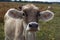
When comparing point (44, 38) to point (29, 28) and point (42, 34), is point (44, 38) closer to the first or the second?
point (42, 34)

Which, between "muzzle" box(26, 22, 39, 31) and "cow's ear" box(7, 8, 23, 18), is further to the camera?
"cow's ear" box(7, 8, 23, 18)

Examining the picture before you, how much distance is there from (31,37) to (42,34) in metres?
5.86

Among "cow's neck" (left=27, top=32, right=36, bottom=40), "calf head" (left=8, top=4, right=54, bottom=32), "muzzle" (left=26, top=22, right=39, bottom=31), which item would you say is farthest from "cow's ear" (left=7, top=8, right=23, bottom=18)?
"muzzle" (left=26, top=22, right=39, bottom=31)

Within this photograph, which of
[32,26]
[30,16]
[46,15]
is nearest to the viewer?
[32,26]

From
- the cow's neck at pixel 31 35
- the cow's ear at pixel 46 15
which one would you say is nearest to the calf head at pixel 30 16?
the cow's ear at pixel 46 15

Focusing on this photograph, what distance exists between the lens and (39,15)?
7.23 metres

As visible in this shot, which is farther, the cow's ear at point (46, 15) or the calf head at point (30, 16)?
the cow's ear at point (46, 15)

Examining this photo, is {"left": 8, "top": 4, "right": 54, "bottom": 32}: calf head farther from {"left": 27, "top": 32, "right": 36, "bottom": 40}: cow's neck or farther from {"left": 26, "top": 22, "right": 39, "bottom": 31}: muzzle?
{"left": 27, "top": 32, "right": 36, "bottom": 40}: cow's neck

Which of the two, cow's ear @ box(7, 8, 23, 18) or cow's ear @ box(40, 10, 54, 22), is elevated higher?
cow's ear @ box(7, 8, 23, 18)

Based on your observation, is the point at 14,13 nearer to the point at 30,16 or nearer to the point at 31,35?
the point at 30,16

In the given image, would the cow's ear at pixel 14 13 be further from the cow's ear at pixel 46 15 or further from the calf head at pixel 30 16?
the cow's ear at pixel 46 15

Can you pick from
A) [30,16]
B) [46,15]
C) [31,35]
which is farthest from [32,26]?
[46,15]

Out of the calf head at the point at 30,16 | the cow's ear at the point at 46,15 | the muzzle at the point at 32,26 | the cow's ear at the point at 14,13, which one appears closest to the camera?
the muzzle at the point at 32,26

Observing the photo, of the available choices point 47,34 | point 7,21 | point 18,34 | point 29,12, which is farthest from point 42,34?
point 29,12
